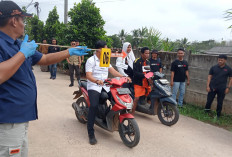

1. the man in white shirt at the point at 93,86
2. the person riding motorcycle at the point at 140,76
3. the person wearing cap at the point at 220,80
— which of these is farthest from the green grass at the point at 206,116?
the man in white shirt at the point at 93,86

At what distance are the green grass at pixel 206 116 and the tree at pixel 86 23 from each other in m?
5.64

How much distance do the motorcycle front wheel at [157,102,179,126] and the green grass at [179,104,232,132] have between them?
1.06 m

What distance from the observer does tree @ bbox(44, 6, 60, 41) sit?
14.0 m

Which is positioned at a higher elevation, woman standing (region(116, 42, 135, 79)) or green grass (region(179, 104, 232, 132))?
woman standing (region(116, 42, 135, 79))

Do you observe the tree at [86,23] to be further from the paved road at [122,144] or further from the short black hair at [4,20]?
the short black hair at [4,20]

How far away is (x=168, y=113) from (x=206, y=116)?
148 centimetres

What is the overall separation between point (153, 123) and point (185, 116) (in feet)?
4.10

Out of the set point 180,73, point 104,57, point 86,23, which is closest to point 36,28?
point 86,23

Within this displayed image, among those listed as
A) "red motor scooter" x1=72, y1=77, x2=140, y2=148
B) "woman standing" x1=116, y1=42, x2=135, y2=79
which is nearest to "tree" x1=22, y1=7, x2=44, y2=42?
"woman standing" x1=116, y1=42, x2=135, y2=79

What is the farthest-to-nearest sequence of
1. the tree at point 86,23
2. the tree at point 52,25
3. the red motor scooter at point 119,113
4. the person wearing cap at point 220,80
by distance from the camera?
the tree at point 52,25
the tree at point 86,23
the person wearing cap at point 220,80
the red motor scooter at point 119,113

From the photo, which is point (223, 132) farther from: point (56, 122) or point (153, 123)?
point (56, 122)

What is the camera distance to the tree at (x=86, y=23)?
9719 mm

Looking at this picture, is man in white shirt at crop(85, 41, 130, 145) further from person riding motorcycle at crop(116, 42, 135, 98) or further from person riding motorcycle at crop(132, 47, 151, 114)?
person riding motorcycle at crop(116, 42, 135, 98)

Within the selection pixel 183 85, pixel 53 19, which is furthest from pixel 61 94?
pixel 53 19
